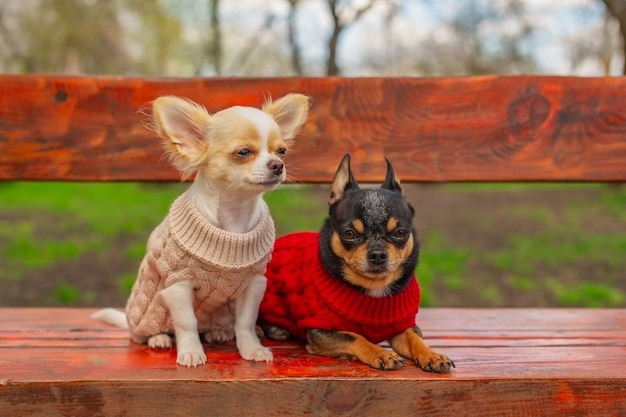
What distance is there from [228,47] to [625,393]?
7107 millimetres

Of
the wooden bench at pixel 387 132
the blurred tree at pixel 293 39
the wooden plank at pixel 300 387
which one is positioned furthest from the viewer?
the blurred tree at pixel 293 39

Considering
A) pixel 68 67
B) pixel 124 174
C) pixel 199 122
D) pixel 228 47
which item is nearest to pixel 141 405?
pixel 199 122

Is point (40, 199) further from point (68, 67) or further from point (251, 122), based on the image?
point (251, 122)

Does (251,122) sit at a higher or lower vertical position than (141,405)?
higher

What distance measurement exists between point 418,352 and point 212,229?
0.71 meters

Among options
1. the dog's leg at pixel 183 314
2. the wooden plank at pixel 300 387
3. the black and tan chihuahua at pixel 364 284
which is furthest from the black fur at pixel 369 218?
the dog's leg at pixel 183 314

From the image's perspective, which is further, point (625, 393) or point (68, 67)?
point (68, 67)

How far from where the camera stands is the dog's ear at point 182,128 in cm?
207

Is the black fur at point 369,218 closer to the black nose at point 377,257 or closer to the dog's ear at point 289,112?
the black nose at point 377,257

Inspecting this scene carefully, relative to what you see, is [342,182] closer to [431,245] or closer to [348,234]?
[348,234]

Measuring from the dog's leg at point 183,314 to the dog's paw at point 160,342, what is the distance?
0.38 ft

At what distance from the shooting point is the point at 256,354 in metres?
2.09

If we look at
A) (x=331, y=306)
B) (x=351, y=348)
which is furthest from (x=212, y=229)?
(x=351, y=348)

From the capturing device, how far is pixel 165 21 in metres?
10.4
